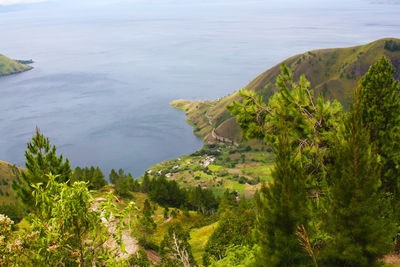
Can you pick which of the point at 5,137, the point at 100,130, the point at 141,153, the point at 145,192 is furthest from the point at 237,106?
the point at 5,137

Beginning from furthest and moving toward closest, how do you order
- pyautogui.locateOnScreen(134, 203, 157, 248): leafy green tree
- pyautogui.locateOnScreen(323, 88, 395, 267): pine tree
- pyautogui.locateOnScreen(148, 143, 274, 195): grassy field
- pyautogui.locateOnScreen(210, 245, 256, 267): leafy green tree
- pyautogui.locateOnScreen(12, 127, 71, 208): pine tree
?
pyautogui.locateOnScreen(148, 143, 274, 195): grassy field
pyautogui.locateOnScreen(134, 203, 157, 248): leafy green tree
pyautogui.locateOnScreen(12, 127, 71, 208): pine tree
pyautogui.locateOnScreen(210, 245, 256, 267): leafy green tree
pyautogui.locateOnScreen(323, 88, 395, 267): pine tree

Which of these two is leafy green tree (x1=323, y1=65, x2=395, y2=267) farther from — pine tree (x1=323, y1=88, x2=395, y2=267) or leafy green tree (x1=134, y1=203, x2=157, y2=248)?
leafy green tree (x1=134, y1=203, x2=157, y2=248)

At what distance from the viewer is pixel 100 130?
175875 millimetres

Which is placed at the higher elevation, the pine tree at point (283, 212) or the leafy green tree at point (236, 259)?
the pine tree at point (283, 212)

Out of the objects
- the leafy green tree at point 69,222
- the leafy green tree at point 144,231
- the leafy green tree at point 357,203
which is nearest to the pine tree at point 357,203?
the leafy green tree at point 357,203

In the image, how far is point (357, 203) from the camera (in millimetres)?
7512

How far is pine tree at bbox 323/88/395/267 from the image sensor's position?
738cm

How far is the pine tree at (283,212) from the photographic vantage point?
814cm

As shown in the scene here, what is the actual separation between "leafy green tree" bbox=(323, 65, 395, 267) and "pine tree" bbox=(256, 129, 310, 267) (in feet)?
3.02

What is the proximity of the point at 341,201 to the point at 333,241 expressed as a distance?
4.53ft

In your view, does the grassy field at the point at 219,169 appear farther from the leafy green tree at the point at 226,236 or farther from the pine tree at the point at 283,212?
the pine tree at the point at 283,212

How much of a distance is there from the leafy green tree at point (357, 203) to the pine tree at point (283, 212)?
3.02 feet

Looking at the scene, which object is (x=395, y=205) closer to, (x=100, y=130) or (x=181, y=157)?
(x=181, y=157)

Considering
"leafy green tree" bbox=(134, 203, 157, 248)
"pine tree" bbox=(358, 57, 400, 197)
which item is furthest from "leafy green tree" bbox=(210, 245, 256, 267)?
"leafy green tree" bbox=(134, 203, 157, 248)
